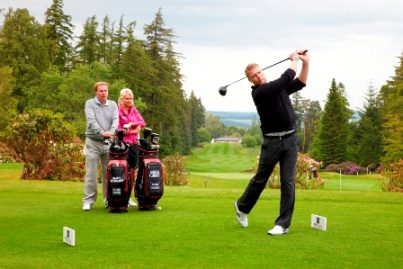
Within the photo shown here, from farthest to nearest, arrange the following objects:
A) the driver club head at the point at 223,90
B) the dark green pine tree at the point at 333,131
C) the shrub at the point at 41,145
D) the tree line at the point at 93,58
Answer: the dark green pine tree at the point at 333,131, the tree line at the point at 93,58, the shrub at the point at 41,145, the driver club head at the point at 223,90

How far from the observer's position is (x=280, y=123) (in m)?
7.26

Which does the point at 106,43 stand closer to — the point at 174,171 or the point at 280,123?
the point at 174,171

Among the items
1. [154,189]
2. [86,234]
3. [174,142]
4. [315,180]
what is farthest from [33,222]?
[174,142]

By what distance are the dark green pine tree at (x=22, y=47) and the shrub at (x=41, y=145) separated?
Answer: 38.9 metres

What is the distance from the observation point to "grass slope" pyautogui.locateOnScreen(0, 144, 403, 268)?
18.0 feet

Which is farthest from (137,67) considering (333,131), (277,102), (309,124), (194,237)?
(309,124)

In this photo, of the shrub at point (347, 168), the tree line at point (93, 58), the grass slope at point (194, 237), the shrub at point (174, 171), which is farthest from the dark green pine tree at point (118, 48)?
the grass slope at point (194, 237)

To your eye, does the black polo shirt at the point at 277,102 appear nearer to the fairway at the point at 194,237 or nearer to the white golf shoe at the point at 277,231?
the white golf shoe at the point at 277,231

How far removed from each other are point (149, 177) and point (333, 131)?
64.3 meters

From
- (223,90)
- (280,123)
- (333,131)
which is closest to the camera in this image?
(280,123)

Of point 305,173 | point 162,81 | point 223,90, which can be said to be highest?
point 162,81

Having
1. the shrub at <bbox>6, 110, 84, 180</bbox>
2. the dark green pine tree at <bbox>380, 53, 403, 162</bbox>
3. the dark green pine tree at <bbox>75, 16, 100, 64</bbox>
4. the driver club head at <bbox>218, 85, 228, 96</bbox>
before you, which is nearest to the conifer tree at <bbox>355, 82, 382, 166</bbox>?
the dark green pine tree at <bbox>380, 53, 403, 162</bbox>

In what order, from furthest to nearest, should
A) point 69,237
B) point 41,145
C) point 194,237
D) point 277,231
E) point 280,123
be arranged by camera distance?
1. point 41,145
2. point 280,123
3. point 277,231
4. point 194,237
5. point 69,237

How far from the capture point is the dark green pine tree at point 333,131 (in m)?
71.2
